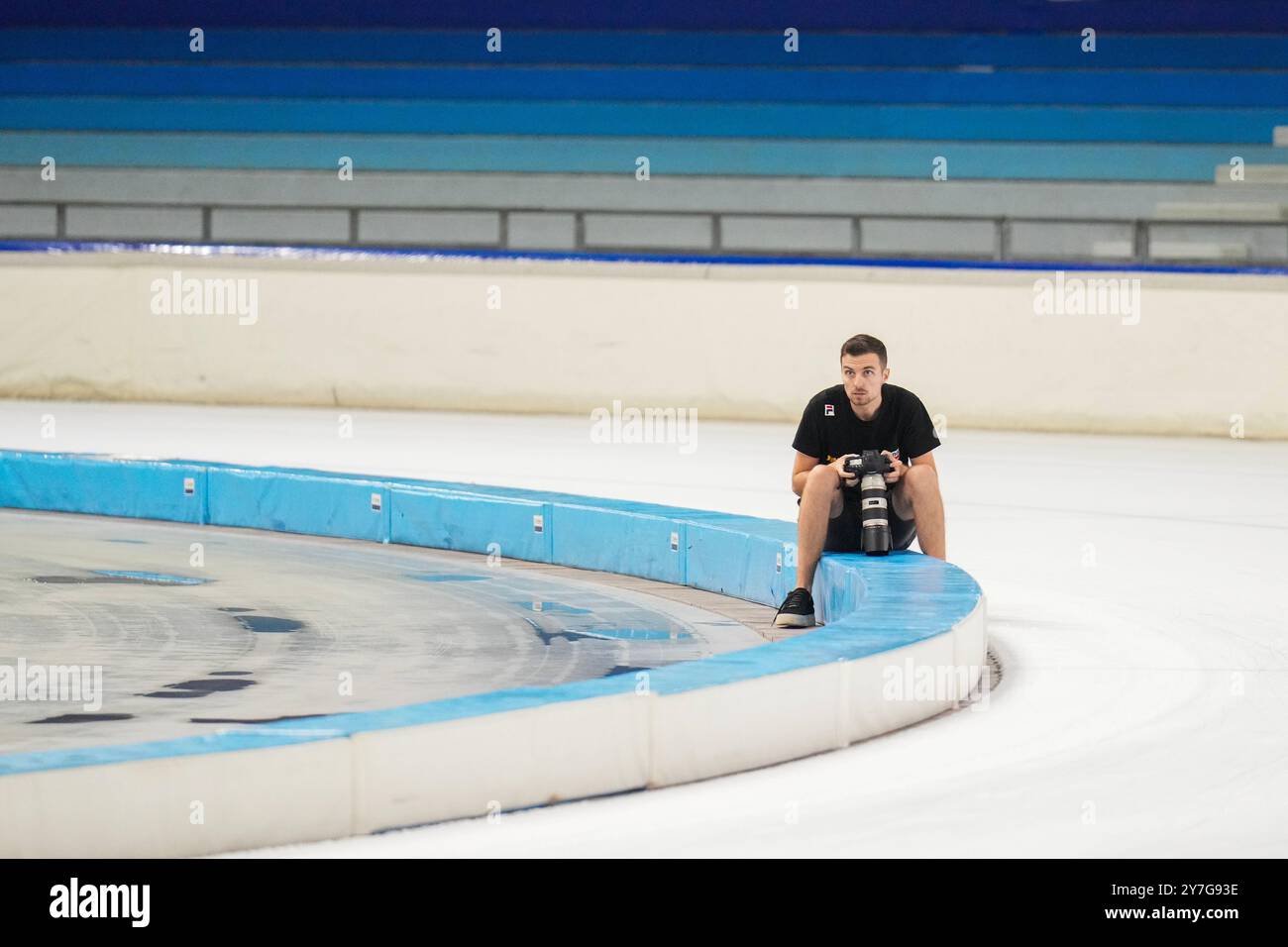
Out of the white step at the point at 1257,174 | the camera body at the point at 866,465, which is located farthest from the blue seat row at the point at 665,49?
the camera body at the point at 866,465

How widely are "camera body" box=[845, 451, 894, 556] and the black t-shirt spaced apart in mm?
122

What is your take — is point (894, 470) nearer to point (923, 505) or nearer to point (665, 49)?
point (923, 505)

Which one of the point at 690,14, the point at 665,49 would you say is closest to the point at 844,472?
the point at 665,49

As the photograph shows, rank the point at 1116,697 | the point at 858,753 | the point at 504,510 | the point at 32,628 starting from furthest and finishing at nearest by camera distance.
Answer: the point at 504,510 → the point at 32,628 → the point at 1116,697 → the point at 858,753

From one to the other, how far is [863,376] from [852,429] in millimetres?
239

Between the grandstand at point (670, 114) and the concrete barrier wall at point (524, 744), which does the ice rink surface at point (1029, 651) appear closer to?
the concrete barrier wall at point (524, 744)

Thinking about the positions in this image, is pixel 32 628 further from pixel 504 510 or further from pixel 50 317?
pixel 50 317

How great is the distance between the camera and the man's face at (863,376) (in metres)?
5.84

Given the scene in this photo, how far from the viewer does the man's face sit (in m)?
5.84

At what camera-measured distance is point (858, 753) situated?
431 centimetres

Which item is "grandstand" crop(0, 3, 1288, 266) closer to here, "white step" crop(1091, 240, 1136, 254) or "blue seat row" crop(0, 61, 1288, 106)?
"blue seat row" crop(0, 61, 1288, 106)

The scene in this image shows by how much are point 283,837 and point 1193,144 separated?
13.4 m
